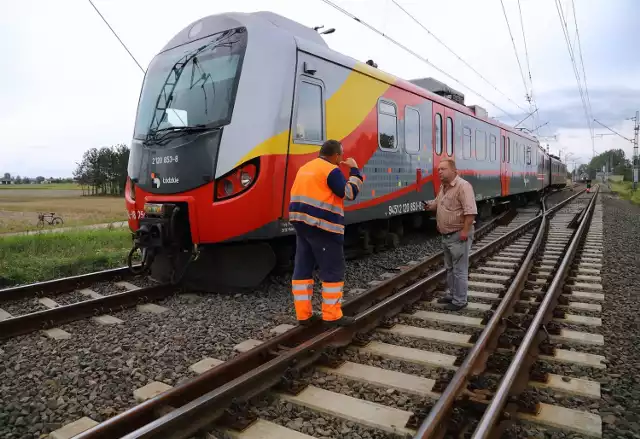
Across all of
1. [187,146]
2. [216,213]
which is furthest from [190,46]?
[216,213]

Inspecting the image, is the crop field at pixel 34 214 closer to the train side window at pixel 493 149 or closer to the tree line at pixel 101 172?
the tree line at pixel 101 172

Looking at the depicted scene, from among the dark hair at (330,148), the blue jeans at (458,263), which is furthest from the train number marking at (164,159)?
the blue jeans at (458,263)

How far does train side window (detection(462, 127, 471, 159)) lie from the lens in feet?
36.7

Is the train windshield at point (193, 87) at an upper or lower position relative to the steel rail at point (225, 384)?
upper

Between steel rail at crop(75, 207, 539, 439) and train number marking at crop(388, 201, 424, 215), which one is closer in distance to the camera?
steel rail at crop(75, 207, 539, 439)

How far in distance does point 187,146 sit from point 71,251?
524 cm

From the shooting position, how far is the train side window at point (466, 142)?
11.2m

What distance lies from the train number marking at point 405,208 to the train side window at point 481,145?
4.08 metres

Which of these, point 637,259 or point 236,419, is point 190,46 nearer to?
point 236,419

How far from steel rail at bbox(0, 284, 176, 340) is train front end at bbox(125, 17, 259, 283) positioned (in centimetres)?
35

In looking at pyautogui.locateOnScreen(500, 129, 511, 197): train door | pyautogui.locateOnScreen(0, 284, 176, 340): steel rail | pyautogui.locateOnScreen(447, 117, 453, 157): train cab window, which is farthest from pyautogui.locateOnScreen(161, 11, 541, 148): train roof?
pyautogui.locateOnScreen(500, 129, 511, 197): train door

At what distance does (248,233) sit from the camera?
17.5 feet

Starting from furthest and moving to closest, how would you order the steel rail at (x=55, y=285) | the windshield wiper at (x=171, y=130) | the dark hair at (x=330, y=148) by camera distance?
the steel rail at (x=55, y=285)
the windshield wiper at (x=171, y=130)
the dark hair at (x=330, y=148)

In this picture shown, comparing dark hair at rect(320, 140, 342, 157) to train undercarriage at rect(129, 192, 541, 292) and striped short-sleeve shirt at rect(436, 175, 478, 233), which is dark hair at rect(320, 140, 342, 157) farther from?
train undercarriage at rect(129, 192, 541, 292)
